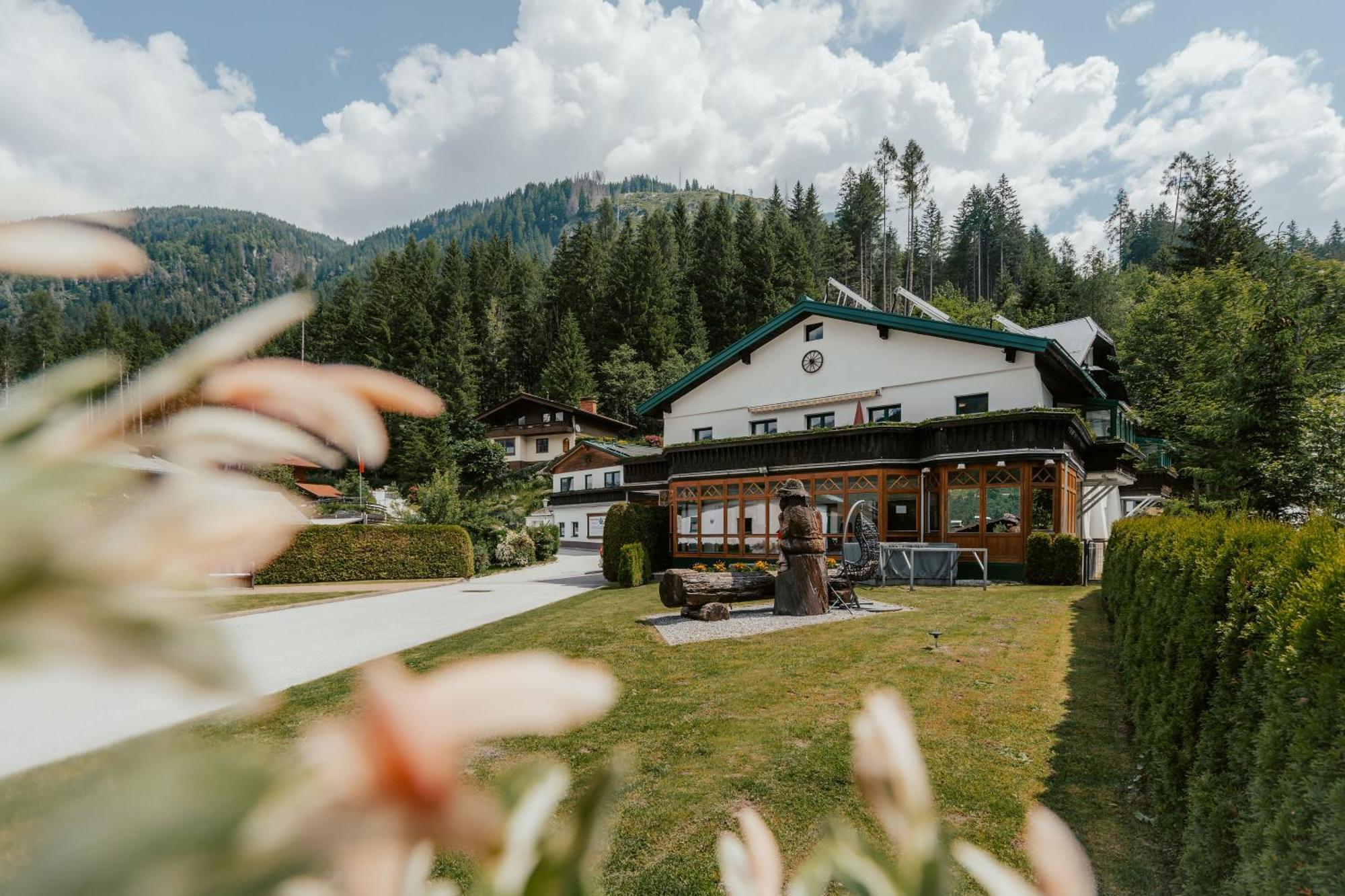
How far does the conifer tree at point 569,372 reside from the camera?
59156 mm

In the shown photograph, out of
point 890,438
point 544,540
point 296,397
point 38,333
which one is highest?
point 890,438

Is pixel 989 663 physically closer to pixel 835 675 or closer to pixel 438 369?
pixel 835 675

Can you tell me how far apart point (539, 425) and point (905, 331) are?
120 ft

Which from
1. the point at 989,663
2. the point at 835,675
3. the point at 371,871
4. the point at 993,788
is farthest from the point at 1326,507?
the point at 371,871

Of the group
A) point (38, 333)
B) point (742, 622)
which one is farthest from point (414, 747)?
point (742, 622)

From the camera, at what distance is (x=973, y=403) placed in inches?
885

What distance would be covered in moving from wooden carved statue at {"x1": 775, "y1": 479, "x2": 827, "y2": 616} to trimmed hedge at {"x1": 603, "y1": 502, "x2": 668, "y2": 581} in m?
8.13

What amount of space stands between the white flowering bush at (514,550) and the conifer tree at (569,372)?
1193 inches

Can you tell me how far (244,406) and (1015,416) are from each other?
21.1 meters

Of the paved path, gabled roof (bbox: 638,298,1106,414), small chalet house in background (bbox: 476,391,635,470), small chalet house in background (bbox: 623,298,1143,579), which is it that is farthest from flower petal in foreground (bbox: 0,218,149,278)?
small chalet house in background (bbox: 476,391,635,470)

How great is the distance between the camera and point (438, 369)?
6056 centimetres

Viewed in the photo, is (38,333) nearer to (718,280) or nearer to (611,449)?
(611,449)

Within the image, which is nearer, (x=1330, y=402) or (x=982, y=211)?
(x=1330, y=402)

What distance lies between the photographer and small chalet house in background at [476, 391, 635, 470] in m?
53.8
